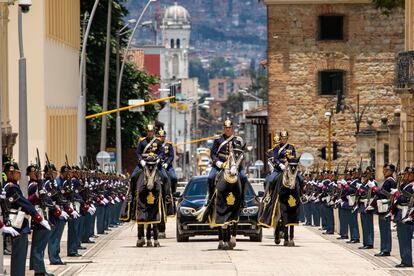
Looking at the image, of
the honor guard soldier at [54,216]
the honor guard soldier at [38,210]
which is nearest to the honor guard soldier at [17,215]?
the honor guard soldier at [38,210]

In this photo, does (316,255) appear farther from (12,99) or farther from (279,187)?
(12,99)

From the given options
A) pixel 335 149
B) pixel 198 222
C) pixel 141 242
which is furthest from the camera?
pixel 335 149

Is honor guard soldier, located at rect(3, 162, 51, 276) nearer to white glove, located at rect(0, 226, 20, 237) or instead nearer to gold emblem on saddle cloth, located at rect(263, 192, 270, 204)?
white glove, located at rect(0, 226, 20, 237)

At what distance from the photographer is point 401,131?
63.5 meters

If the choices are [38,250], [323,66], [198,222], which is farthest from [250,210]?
[323,66]

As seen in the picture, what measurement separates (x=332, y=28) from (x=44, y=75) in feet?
116

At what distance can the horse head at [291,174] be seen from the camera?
35625 mm

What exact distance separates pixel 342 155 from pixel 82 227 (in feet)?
207

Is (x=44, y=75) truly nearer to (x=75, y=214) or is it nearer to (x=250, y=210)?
(x=250, y=210)

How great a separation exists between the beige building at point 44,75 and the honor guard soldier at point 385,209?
918 inches

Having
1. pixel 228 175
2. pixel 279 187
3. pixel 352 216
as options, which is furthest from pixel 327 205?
pixel 228 175

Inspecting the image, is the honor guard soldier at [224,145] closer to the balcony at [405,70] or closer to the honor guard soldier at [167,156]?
the honor guard soldier at [167,156]

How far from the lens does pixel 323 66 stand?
98375 millimetres

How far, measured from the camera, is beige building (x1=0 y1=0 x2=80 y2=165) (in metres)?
61.9
